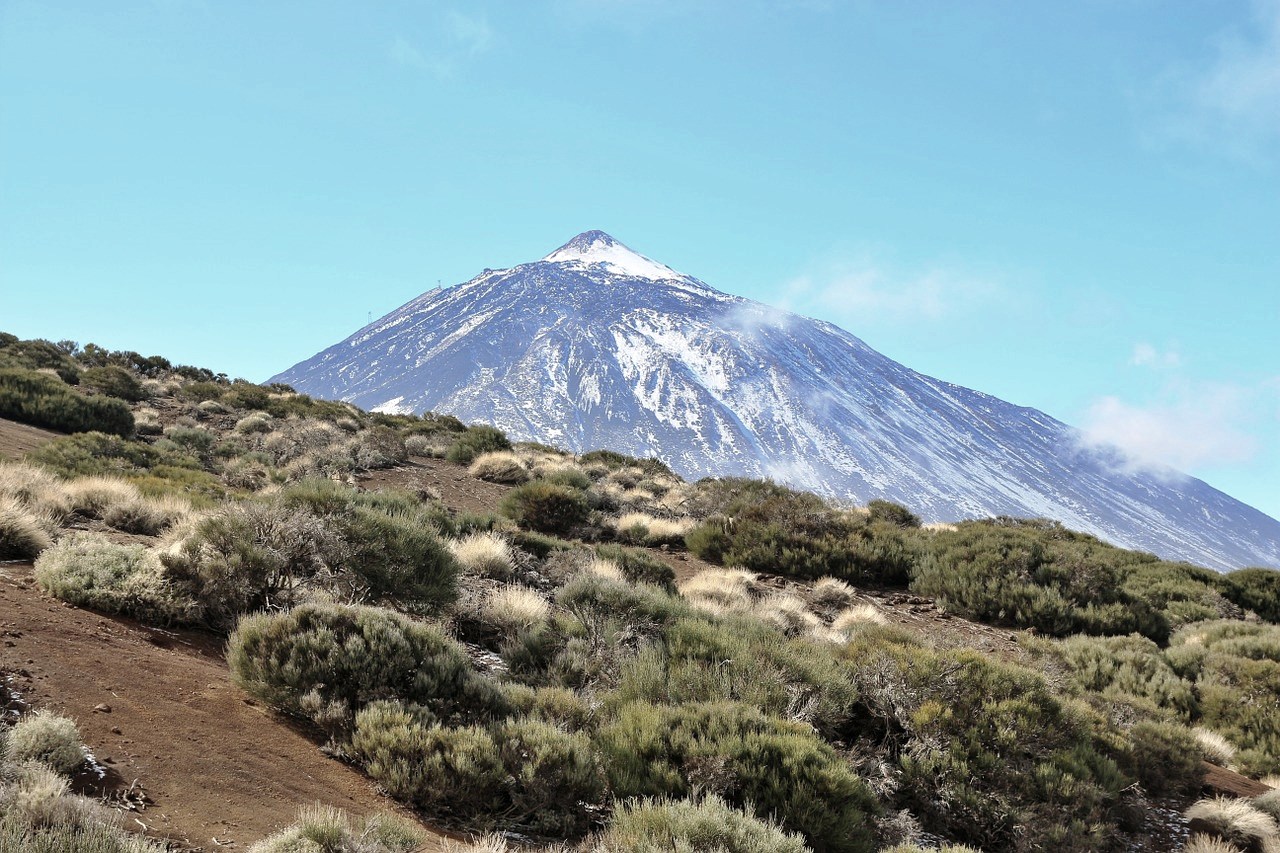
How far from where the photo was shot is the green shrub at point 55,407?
15.9 metres

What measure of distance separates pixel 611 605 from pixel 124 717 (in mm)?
4531

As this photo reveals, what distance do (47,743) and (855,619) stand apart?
889cm

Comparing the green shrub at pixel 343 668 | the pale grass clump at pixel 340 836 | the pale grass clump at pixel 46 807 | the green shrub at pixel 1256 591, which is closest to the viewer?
the pale grass clump at pixel 46 807

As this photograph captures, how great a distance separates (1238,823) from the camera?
626 centimetres

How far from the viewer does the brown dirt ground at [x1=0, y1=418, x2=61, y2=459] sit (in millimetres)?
12227

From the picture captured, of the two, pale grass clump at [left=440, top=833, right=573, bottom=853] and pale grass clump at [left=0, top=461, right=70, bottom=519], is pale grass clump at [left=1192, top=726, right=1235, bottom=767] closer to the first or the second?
pale grass clump at [left=440, top=833, right=573, bottom=853]

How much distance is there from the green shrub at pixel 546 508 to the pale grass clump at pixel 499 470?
3.56 metres

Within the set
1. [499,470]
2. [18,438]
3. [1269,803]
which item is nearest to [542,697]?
[1269,803]

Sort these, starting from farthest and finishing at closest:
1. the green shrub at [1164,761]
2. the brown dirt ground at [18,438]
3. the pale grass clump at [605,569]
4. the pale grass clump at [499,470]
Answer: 1. the pale grass clump at [499,470]
2. the brown dirt ground at [18,438]
3. the pale grass clump at [605,569]
4. the green shrub at [1164,761]

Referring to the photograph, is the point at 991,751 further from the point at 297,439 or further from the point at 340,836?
the point at 297,439

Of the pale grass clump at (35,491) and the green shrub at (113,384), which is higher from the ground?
the green shrub at (113,384)

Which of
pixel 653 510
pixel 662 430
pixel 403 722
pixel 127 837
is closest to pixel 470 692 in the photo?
pixel 403 722

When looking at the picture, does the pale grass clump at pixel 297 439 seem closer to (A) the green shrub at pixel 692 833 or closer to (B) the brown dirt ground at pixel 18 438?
(B) the brown dirt ground at pixel 18 438

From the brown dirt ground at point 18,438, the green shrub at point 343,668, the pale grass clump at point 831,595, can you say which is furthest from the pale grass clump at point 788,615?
the brown dirt ground at point 18,438
